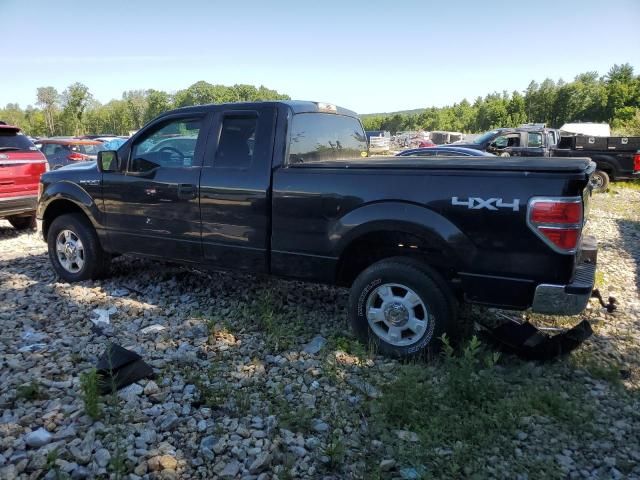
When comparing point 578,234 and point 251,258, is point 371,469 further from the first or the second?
point 251,258

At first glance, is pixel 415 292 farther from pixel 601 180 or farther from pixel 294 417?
pixel 601 180

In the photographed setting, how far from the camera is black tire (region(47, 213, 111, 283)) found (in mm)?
5672

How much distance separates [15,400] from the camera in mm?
3258

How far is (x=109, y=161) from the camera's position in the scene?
532 centimetres

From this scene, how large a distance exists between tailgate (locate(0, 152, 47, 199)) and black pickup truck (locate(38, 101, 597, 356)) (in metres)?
2.65

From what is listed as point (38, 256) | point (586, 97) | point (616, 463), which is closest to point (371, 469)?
point (616, 463)

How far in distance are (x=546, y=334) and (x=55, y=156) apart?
44.9ft

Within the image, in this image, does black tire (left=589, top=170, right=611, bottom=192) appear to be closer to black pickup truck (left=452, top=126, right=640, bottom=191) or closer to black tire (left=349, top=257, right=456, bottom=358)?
black pickup truck (left=452, top=126, right=640, bottom=191)

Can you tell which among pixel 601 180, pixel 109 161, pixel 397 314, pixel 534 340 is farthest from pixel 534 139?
pixel 109 161

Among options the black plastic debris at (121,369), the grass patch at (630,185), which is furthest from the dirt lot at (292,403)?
the grass patch at (630,185)

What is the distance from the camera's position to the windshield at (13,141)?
816 centimetres

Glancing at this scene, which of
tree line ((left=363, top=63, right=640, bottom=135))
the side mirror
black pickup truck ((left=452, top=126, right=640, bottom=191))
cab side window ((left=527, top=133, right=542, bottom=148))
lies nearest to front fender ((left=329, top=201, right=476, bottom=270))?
the side mirror

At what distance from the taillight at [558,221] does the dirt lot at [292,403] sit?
890mm

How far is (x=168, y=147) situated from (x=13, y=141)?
486 centimetres
